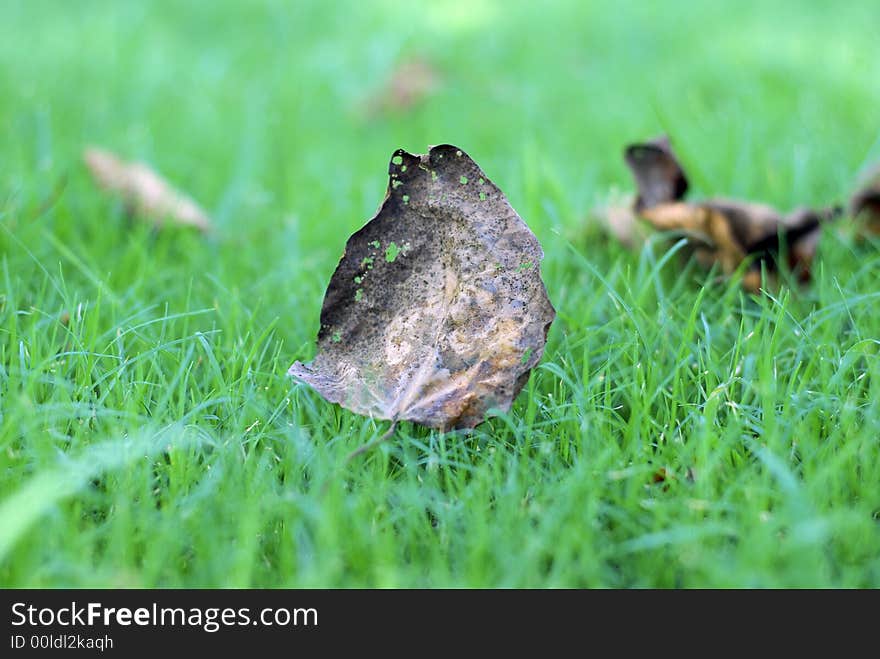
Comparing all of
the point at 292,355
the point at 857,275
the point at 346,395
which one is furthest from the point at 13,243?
the point at 857,275

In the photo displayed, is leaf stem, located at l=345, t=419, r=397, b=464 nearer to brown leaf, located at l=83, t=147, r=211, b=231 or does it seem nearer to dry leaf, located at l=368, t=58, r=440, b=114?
brown leaf, located at l=83, t=147, r=211, b=231

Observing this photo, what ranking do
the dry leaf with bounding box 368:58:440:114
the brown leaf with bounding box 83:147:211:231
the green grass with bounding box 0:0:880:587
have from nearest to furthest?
the green grass with bounding box 0:0:880:587, the brown leaf with bounding box 83:147:211:231, the dry leaf with bounding box 368:58:440:114

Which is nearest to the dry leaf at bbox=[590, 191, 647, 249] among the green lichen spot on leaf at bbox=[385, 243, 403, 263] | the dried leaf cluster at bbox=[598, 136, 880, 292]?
the dried leaf cluster at bbox=[598, 136, 880, 292]

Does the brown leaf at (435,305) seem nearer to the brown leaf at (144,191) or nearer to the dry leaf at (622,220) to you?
the dry leaf at (622,220)

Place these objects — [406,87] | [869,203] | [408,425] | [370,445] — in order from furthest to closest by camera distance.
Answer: [406,87] < [869,203] < [408,425] < [370,445]

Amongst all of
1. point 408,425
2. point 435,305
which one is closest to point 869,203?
point 435,305

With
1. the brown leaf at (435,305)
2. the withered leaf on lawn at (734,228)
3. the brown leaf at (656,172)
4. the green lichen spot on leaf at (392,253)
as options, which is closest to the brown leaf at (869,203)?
the withered leaf on lawn at (734,228)

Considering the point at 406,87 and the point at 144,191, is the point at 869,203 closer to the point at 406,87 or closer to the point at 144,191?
the point at 144,191
